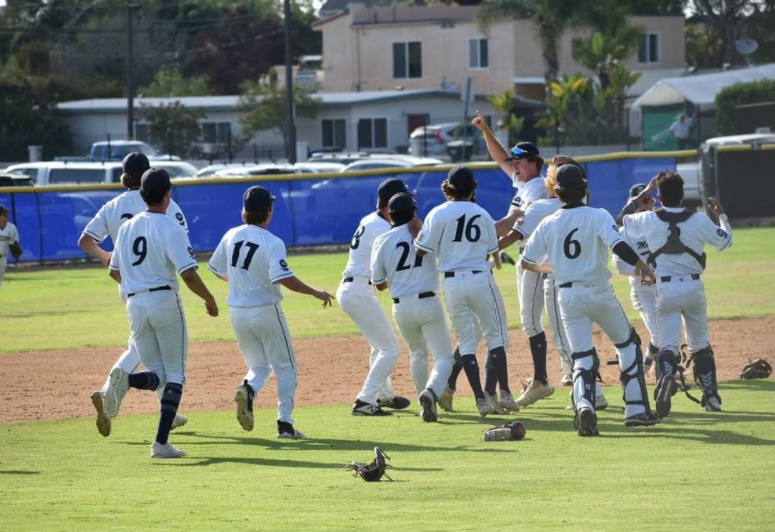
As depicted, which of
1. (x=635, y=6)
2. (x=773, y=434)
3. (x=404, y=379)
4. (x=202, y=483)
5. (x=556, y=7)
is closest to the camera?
(x=202, y=483)

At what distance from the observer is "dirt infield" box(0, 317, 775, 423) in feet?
43.8

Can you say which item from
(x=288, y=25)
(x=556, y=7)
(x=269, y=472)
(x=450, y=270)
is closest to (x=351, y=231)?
(x=288, y=25)

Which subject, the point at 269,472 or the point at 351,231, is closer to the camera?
the point at 269,472

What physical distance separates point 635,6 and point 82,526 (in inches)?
2385

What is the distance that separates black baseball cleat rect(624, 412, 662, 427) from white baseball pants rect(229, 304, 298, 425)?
254 centimetres

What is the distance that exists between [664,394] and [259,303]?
10.6 feet

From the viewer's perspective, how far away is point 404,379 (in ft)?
48.4

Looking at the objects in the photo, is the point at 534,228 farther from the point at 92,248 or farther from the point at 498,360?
the point at 92,248

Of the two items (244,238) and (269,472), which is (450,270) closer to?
(244,238)

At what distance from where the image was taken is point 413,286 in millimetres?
11086

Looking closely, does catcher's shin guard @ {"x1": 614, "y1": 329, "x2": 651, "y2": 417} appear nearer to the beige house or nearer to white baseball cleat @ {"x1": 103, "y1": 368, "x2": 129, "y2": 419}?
white baseball cleat @ {"x1": 103, "y1": 368, "x2": 129, "y2": 419}

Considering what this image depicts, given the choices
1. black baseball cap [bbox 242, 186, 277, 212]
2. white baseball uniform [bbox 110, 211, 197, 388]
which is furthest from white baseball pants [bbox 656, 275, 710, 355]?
white baseball uniform [bbox 110, 211, 197, 388]

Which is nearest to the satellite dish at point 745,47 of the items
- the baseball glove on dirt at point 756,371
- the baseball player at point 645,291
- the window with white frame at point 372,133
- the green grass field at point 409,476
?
the window with white frame at point 372,133

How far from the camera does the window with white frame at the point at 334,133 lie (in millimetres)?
59812
